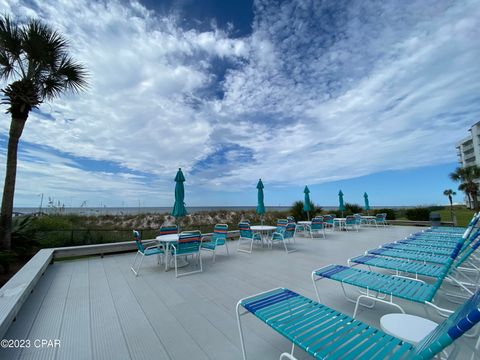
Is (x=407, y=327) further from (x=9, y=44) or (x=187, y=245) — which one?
(x=9, y=44)

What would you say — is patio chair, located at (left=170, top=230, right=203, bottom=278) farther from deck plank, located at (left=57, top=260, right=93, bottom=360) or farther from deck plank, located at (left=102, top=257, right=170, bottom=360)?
deck plank, located at (left=57, top=260, right=93, bottom=360)

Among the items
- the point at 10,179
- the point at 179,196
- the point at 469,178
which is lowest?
the point at 179,196

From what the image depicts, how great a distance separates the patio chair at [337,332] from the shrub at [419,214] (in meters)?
13.8

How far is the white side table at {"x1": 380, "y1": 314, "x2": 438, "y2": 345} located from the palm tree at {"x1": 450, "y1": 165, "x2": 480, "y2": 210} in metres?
37.6

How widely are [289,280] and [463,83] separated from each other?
30.5 ft

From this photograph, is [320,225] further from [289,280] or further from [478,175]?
[478,175]

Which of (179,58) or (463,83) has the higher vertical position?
(179,58)

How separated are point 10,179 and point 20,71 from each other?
106 inches

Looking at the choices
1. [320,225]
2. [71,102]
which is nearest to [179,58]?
[71,102]

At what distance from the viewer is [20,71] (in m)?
4.82

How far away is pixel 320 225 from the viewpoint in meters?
7.29

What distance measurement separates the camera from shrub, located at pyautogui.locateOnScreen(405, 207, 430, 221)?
1114 centimetres

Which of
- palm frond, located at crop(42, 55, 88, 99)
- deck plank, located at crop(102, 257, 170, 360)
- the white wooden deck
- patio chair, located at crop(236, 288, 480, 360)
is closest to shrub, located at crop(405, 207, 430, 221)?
the white wooden deck

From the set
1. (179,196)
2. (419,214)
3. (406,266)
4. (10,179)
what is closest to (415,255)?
(406,266)
